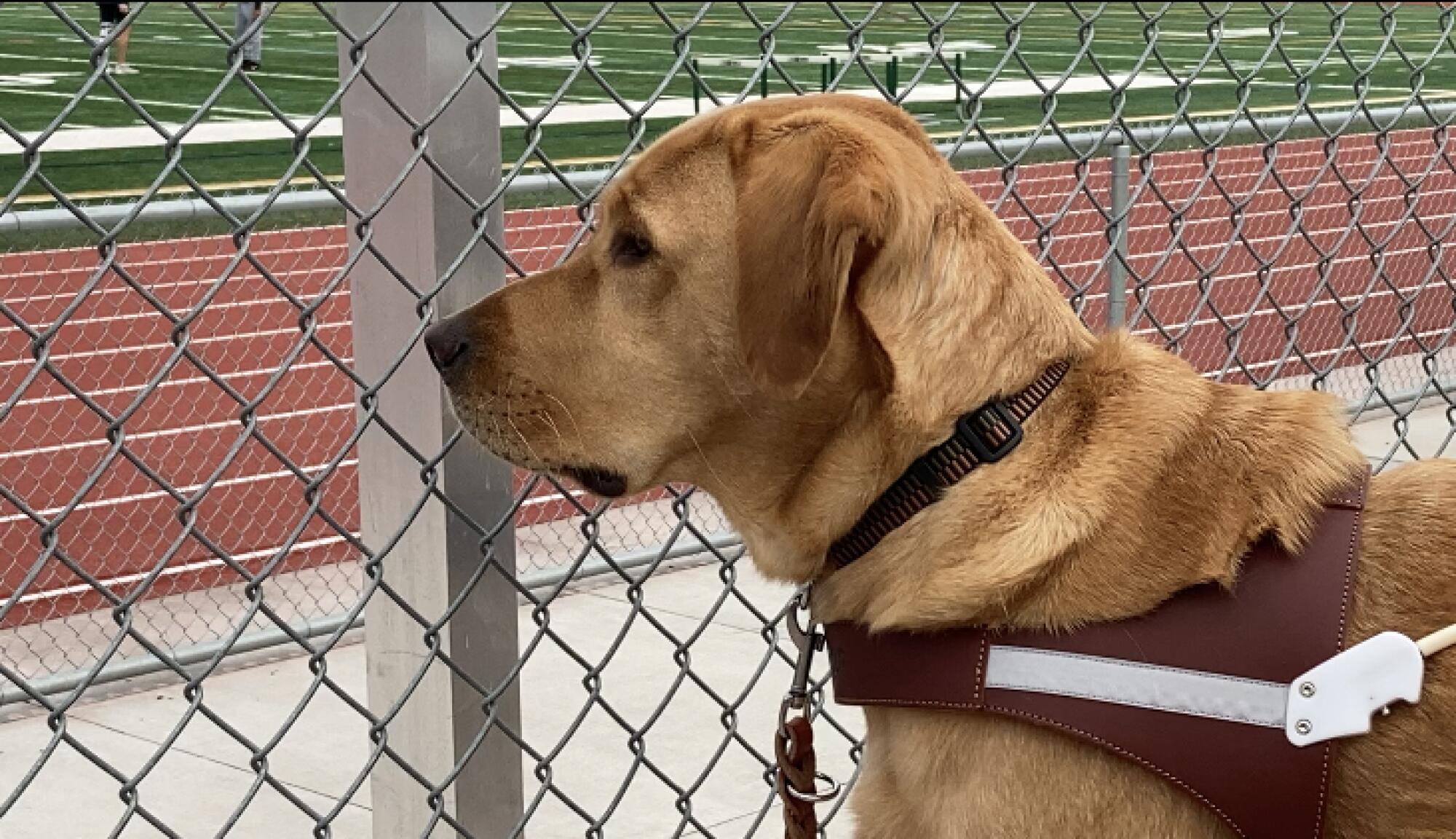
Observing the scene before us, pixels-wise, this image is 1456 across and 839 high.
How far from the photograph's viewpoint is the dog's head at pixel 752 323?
2461 mm

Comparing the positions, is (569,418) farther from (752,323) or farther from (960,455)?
(960,455)

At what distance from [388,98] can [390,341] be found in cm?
41

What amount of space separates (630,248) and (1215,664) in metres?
1.05

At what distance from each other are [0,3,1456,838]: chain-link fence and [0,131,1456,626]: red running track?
3 centimetres

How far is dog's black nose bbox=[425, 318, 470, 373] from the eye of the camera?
2705 mm

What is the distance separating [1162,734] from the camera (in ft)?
Answer: 7.94

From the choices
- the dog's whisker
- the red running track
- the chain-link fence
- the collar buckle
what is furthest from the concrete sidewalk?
the collar buckle

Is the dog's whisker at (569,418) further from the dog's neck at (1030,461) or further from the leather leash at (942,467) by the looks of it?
the leather leash at (942,467)

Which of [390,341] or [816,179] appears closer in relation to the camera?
[816,179]

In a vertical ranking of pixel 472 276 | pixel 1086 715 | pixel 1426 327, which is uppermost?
pixel 472 276

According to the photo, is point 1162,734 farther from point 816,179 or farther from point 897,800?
point 816,179

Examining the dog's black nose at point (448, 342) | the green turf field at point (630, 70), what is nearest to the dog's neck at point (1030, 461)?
the dog's black nose at point (448, 342)

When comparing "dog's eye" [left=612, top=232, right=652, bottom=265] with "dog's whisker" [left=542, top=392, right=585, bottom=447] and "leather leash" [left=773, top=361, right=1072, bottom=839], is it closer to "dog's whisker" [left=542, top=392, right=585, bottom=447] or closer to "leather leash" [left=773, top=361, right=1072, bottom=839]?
"dog's whisker" [left=542, top=392, right=585, bottom=447]

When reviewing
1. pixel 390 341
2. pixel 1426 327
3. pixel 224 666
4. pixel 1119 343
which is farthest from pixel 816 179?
pixel 1426 327
